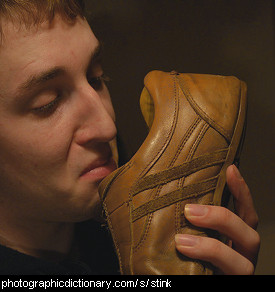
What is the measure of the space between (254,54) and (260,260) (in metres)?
0.83

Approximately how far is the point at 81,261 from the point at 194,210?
530 mm

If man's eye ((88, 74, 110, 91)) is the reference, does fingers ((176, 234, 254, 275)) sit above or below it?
below

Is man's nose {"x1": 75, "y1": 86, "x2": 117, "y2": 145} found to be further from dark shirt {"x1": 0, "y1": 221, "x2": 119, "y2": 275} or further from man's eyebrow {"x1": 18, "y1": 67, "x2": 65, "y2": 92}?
dark shirt {"x1": 0, "y1": 221, "x2": 119, "y2": 275}

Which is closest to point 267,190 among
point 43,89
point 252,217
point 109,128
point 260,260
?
point 260,260

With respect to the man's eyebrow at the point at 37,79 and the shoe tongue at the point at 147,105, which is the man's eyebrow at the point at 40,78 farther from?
the shoe tongue at the point at 147,105

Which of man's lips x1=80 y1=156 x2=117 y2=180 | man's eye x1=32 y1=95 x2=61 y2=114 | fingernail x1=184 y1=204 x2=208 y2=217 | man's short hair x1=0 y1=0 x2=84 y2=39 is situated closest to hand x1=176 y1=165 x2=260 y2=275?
fingernail x1=184 y1=204 x2=208 y2=217


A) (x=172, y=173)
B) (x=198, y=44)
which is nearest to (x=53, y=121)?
(x=172, y=173)

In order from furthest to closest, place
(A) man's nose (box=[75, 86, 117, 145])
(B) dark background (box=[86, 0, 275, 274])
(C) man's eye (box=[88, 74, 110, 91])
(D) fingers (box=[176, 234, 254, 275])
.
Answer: (B) dark background (box=[86, 0, 275, 274])
(C) man's eye (box=[88, 74, 110, 91])
(A) man's nose (box=[75, 86, 117, 145])
(D) fingers (box=[176, 234, 254, 275])

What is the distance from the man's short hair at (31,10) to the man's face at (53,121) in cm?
2

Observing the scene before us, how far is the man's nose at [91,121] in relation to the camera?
869mm

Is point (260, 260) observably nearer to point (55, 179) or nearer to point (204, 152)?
point (204, 152)

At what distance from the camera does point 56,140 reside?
0.85m

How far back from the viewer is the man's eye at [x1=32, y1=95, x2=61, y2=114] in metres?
0.83

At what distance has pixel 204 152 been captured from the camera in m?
0.82
